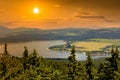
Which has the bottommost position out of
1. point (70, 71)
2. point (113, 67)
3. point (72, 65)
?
point (70, 71)

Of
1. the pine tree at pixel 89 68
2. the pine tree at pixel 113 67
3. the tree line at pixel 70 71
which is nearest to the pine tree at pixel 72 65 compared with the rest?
the tree line at pixel 70 71

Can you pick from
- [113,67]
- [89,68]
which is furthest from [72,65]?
[113,67]

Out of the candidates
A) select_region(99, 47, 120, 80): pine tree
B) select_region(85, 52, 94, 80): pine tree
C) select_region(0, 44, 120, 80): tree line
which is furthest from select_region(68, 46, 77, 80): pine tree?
select_region(99, 47, 120, 80): pine tree

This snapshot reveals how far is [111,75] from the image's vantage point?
36.3 metres

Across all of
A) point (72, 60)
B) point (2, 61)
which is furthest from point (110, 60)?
point (2, 61)

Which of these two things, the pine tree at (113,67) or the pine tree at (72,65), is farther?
the pine tree at (72,65)

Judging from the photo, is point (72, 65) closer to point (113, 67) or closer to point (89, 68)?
point (89, 68)

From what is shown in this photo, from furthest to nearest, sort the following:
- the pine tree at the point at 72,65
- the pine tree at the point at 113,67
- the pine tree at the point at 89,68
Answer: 1. the pine tree at the point at 89,68
2. the pine tree at the point at 72,65
3. the pine tree at the point at 113,67

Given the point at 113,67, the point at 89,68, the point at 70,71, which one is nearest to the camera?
the point at 113,67

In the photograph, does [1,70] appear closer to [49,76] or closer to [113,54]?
[49,76]

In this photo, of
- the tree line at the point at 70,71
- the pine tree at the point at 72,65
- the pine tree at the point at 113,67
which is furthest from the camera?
the pine tree at the point at 72,65

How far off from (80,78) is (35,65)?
20.0ft

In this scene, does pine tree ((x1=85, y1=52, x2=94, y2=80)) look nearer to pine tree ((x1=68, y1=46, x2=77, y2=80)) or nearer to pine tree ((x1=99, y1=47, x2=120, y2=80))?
pine tree ((x1=68, y1=46, x2=77, y2=80))

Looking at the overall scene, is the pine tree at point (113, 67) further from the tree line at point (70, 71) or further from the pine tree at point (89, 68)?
the pine tree at point (89, 68)
